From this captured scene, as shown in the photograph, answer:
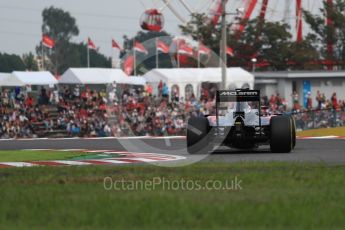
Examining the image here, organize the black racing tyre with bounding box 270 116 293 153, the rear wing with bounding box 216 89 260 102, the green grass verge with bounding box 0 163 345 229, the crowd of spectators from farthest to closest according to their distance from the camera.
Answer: the crowd of spectators
the rear wing with bounding box 216 89 260 102
the black racing tyre with bounding box 270 116 293 153
the green grass verge with bounding box 0 163 345 229

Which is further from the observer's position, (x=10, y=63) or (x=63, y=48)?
(x=63, y=48)

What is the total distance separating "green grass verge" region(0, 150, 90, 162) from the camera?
20.8 meters

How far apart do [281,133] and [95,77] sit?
87.4ft

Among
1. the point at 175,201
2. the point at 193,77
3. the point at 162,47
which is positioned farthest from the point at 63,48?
the point at 175,201

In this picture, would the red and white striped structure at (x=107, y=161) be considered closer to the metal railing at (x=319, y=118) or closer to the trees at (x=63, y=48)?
the metal railing at (x=319, y=118)

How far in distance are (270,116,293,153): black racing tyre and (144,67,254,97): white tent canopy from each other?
26.7 m

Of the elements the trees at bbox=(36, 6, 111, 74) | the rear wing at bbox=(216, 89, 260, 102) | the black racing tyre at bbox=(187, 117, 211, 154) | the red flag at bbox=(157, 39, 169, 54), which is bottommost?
the black racing tyre at bbox=(187, 117, 211, 154)

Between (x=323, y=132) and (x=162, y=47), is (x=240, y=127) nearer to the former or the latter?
(x=323, y=132)

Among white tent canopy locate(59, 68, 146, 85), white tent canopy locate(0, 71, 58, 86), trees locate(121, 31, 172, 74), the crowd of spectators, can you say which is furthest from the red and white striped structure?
white tent canopy locate(59, 68, 146, 85)

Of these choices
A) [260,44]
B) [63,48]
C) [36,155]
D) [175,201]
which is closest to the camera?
[175,201]

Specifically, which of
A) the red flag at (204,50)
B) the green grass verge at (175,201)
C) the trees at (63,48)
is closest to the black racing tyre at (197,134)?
the green grass verge at (175,201)

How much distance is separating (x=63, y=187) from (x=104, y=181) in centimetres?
102

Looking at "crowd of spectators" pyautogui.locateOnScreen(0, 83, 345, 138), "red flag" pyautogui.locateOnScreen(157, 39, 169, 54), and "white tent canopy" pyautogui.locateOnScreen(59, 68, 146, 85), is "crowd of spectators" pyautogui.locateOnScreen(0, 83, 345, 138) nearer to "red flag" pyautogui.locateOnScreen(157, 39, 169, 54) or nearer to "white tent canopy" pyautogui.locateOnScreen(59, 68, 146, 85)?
"white tent canopy" pyautogui.locateOnScreen(59, 68, 146, 85)

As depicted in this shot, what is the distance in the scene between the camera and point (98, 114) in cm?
3891
